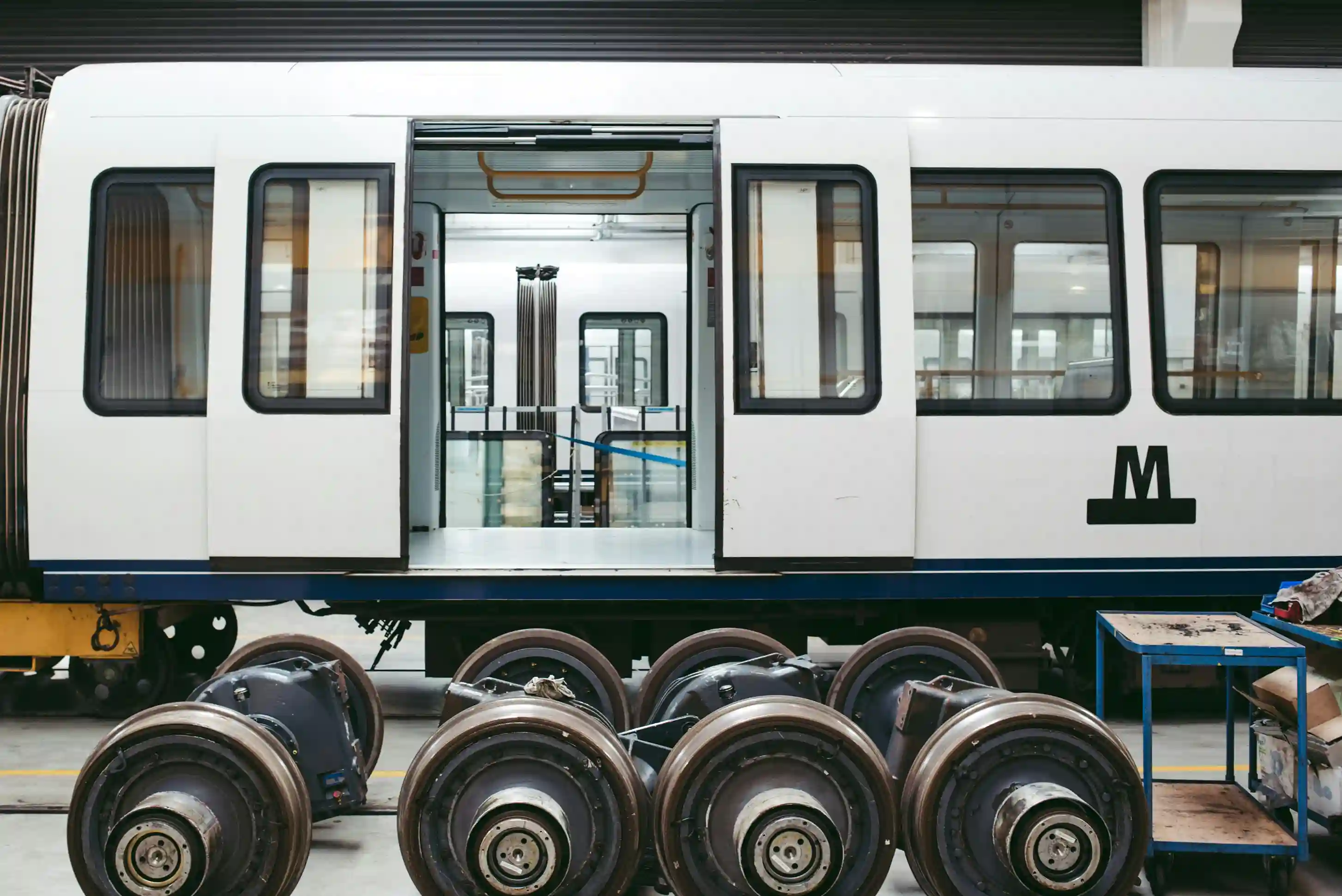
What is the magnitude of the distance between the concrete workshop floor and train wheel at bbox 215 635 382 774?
347 mm

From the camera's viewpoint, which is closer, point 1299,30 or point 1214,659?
point 1214,659

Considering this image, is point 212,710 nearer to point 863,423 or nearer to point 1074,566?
point 863,423

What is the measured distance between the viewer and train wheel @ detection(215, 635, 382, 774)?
184 inches

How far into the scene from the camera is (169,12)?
403 inches

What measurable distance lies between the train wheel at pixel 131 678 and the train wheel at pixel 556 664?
7.56ft

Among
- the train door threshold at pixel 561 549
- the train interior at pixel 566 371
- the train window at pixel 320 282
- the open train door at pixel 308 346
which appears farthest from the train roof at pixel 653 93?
the train interior at pixel 566 371

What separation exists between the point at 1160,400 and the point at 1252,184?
1201 millimetres

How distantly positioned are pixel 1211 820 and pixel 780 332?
277cm

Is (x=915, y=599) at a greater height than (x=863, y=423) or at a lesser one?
lesser

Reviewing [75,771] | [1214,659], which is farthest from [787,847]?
[75,771]

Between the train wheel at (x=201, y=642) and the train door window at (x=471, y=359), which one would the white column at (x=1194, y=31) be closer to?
the train door window at (x=471, y=359)

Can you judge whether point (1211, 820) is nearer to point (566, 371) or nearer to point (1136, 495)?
point (1136, 495)

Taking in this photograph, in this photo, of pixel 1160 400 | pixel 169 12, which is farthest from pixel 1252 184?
pixel 169 12

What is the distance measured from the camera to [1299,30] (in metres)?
10.6
